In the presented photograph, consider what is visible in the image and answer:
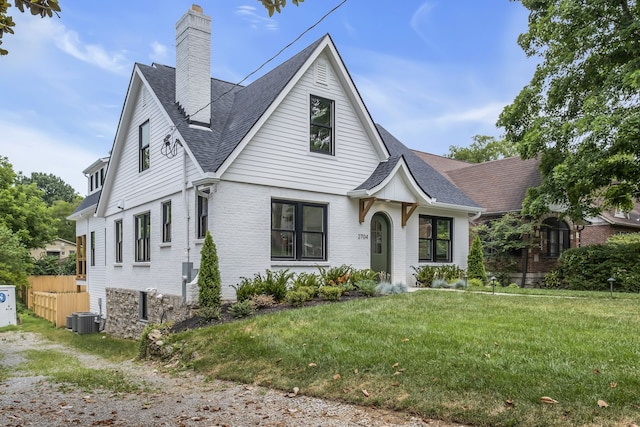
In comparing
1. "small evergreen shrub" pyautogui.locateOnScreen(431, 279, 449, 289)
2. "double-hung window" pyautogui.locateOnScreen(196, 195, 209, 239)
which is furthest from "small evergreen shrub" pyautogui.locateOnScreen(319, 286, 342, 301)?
"small evergreen shrub" pyautogui.locateOnScreen(431, 279, 449, 289)

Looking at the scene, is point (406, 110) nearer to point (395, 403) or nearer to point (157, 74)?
point (157, 74)

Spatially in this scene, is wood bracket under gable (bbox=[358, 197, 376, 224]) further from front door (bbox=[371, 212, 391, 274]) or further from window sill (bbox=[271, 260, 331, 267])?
window sill (bbox=[271, 260, 331, 267])

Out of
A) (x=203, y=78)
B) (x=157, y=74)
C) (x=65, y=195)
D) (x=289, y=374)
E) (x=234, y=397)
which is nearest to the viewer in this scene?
(x=234, y=397)

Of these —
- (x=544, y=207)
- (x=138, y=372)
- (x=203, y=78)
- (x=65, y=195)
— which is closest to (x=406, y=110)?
(x=544, y=207)

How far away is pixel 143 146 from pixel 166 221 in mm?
3259

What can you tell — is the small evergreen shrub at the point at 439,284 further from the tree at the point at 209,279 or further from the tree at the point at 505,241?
the tree at the point at 209,279

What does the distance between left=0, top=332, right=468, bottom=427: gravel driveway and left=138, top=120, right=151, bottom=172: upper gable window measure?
9367 millimetres

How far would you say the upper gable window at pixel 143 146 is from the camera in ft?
Result: 53.1

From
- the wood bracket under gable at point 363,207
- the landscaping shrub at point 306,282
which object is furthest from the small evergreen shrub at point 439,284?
the landscaping shrub at point 306,282

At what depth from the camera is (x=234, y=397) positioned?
20.9 ft

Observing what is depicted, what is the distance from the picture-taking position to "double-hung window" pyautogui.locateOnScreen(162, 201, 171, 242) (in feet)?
47.5

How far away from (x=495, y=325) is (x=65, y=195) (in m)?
73.5

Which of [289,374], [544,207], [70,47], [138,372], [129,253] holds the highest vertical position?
[70,47]

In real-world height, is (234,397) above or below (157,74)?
below
